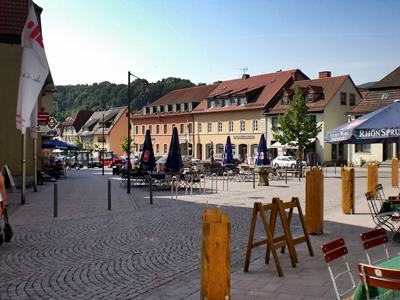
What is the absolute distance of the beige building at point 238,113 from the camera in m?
56.6

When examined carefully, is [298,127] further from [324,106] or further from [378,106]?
[324,106]

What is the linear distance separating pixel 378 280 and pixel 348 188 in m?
9.90

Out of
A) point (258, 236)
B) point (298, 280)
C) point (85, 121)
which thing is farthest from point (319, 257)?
point (85, 121)

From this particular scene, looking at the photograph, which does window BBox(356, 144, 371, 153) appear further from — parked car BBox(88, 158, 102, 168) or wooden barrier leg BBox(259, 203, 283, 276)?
wooden barrier leg BBox(259, 203, 283, 276)

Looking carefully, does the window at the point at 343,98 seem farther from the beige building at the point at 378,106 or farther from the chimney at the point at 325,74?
the chimney at the point at 325,74

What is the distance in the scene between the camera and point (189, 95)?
68250 millimetres

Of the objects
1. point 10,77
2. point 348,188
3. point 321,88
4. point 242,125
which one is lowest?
point 348,188

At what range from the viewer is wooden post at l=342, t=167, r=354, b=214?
13203 millimetres

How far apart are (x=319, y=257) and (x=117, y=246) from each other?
3829mm

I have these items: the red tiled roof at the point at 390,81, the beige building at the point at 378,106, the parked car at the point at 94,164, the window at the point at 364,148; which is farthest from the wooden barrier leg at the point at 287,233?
the parked car at the point at 94,164

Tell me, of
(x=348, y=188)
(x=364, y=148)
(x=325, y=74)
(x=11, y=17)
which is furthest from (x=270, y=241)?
Result: (x=325, y=74)

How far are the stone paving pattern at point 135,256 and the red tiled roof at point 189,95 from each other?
51.7 metres

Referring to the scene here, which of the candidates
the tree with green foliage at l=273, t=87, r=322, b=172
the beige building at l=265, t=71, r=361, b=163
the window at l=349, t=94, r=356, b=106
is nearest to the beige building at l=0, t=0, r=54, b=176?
the tree with green foliage at l=273, t=87, r=322, b=172

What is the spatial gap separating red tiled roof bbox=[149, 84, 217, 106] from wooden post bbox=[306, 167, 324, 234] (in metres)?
56.0
